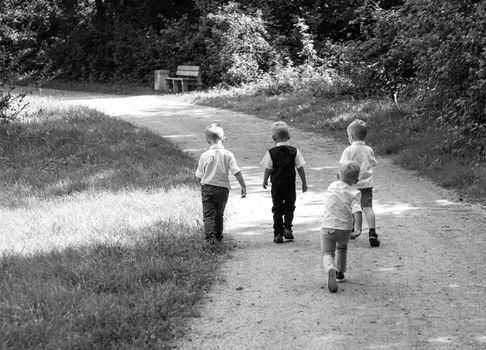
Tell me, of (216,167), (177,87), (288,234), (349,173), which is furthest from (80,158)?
(177,87)

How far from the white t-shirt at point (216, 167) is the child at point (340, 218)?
5.03ft

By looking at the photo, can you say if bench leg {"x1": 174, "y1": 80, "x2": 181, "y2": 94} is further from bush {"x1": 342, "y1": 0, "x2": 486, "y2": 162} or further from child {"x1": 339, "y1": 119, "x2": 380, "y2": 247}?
child {"x1": 339, "y1": 119, "x2": 380, "y2": 247}

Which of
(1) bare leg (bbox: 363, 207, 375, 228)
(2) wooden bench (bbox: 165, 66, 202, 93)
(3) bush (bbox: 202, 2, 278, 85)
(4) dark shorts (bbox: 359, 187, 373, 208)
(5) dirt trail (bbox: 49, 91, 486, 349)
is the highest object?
(3) bush (bbox: 202, 2, 278, 85)

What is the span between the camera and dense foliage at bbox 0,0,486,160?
36.8 ft

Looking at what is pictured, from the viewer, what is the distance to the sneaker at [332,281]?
5.56 metres

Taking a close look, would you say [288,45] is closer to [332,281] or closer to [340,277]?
[340,277]

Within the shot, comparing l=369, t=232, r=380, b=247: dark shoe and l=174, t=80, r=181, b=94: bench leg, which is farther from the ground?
l=174, t=80, r=181, b=94: bench leg

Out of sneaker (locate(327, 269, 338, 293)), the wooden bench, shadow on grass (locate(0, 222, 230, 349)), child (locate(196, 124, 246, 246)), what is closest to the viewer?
shadow on grass (locate(0, 222, 230, 349))

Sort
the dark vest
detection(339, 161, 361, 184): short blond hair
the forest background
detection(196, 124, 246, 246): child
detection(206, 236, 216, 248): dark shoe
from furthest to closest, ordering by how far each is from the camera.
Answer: the forest background
the dark vest
detection(196, 124, 246, 246): child
detection(206, 236, 216, 248): dark shoe
detection(339, 161, 361, 184): short blond hair

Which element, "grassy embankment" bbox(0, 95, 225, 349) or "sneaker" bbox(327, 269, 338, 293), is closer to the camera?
"grassy embankment" bbox(0, 95, 225, 349)

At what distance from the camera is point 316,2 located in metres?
29.3

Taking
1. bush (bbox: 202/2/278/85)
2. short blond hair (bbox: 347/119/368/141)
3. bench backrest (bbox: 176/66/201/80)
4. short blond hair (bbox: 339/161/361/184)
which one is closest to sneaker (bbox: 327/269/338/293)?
short blond hair (bbox: 339/161/361/184)

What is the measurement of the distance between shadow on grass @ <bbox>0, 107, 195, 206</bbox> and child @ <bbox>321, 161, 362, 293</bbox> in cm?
455

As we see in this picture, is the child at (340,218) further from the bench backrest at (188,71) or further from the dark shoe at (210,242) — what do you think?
the bench backrest at (188,71)
